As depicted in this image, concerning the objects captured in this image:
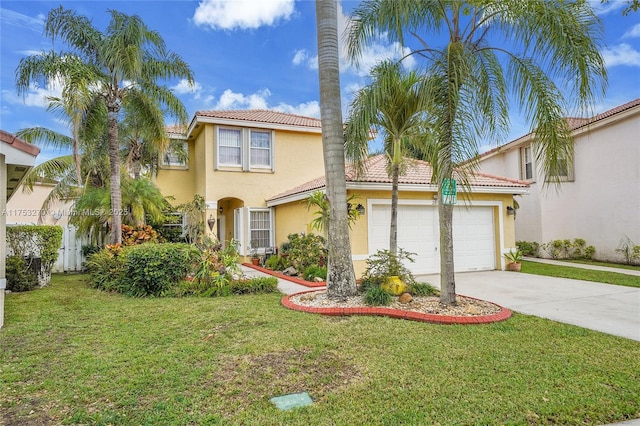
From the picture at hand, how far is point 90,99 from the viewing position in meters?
12.5

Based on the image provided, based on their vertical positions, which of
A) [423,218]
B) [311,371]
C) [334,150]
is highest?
[334,150]

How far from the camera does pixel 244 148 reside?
18.1 m

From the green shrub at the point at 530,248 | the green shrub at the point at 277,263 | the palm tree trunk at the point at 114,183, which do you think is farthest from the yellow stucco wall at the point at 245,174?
the green shrub at the point at 530,248

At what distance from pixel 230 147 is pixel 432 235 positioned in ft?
34.4

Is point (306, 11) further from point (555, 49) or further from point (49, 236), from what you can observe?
point (49, 236)

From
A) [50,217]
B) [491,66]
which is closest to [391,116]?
[491,66]

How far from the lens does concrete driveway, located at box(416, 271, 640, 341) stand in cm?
697

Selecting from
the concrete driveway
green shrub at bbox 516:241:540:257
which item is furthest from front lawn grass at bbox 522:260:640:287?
green shrub at bbox 516:241:540:257

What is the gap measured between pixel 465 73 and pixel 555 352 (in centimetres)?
516

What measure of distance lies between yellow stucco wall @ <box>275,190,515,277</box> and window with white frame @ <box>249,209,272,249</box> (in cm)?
57

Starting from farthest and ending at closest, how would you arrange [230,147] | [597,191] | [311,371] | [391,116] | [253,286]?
[230,147], [597,191], [253,286], [391,116], [311,371]

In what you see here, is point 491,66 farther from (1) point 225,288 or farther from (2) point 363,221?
(1) point 225,288

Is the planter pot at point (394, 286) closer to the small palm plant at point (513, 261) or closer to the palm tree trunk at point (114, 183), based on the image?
the small palm plant at point (513, 261)

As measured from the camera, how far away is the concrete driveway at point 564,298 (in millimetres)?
6969
